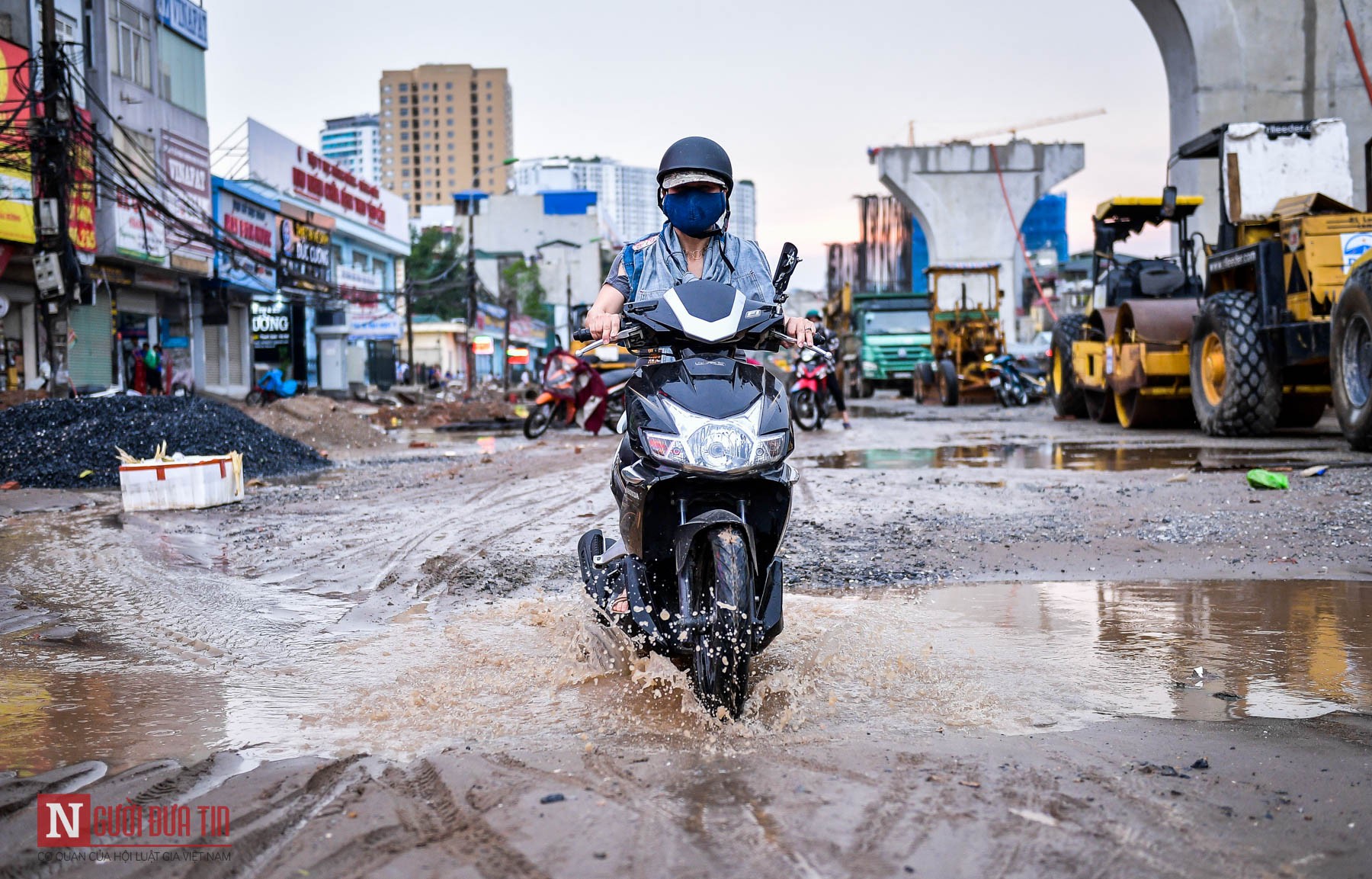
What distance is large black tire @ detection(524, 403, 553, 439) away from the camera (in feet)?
60.6

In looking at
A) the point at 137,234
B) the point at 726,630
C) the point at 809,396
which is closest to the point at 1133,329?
the point at 809,396

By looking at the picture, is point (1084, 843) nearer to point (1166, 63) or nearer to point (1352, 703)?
point (1352, 703)

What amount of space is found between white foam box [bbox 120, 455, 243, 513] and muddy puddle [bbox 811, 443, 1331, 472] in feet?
18.8

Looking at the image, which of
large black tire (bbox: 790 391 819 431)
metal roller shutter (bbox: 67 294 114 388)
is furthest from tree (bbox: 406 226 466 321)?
large black tire (bbox: 790 391 819 431)

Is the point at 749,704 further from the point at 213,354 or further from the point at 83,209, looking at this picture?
the point at 213,354

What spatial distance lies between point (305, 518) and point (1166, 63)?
20.5 m

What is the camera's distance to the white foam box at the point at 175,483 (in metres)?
9.21

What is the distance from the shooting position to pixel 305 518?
28.6 ft

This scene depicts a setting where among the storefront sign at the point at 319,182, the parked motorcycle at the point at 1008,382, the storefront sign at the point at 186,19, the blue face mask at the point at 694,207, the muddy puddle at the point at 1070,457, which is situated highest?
the storefront sign at the point at 186,19

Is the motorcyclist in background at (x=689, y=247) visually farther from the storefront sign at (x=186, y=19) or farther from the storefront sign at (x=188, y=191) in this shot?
the storefront sign at (x=186, y=19)

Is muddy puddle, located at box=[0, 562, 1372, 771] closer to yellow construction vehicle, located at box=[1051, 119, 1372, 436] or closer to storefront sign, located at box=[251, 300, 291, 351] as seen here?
yellow construction vehicle, located at box=[1051, 119, 1372, 436]

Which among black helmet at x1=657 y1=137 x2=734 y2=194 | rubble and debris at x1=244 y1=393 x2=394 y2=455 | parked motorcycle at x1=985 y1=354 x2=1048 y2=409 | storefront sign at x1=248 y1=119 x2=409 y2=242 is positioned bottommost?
rubble and debris at x1=244 y1=393 x2=394 y2=455

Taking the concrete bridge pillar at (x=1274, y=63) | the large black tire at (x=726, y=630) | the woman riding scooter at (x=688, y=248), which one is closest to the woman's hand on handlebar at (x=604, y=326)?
the woman riding scooter at (x=688, y=248)

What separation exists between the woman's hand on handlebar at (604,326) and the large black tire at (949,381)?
2353 centimetres
